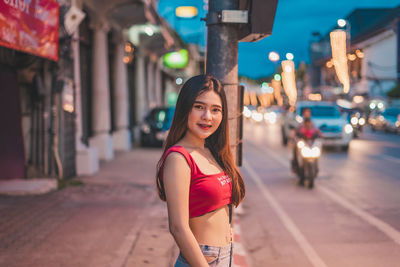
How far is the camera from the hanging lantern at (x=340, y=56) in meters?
6.50

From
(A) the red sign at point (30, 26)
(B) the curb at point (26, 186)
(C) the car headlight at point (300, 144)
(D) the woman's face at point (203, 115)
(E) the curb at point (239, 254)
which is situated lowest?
(E) the curb at point (239, 254)

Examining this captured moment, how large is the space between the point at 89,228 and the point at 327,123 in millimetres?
14184

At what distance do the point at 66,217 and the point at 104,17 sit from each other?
9.50 m

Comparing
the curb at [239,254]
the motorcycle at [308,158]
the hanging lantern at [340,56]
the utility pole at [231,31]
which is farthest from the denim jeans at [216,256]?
the motorcycle at [308,158]

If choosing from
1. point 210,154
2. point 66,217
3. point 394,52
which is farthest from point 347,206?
point 394,52

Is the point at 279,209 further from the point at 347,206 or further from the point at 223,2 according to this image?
the point at 223,2

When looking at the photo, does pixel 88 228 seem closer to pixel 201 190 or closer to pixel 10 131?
pixel 10 131

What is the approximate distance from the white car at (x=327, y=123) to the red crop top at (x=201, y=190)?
14.7 m

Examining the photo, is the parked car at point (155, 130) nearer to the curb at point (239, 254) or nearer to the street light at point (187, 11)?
the curb at point (239, 254)

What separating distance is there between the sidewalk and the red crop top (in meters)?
2.84

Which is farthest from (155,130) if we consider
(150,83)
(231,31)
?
(231,31)

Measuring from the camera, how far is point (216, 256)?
2.38m

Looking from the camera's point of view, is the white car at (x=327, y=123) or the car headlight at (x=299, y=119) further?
the car headlight at (x=299, y=119)

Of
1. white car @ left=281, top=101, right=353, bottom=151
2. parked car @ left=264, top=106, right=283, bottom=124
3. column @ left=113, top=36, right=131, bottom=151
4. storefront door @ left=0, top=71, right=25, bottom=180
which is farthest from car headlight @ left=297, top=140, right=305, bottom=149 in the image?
parked car @ left=264, top=106, right=283, bottom=124
